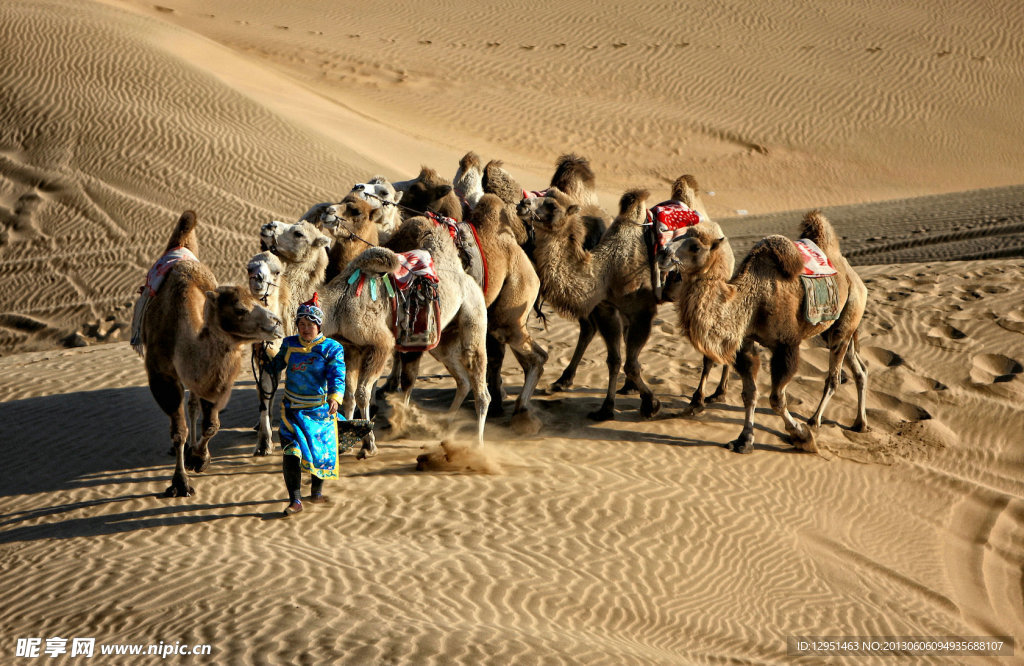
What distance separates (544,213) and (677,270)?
52.9 inches

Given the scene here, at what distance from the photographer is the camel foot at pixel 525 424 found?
916cm

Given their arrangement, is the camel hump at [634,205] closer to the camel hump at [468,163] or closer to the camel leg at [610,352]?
the camel leg at [610,352]

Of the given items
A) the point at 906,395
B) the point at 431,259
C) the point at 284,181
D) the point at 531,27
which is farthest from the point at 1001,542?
the point at 531,27

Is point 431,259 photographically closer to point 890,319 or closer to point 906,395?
point 906,395

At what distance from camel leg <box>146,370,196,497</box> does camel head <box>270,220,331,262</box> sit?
127cm

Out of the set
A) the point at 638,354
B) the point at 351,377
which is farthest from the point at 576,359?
the point at 351,377

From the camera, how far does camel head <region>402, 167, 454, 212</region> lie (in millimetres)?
10367

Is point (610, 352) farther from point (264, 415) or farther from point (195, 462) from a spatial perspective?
point (195, 462)

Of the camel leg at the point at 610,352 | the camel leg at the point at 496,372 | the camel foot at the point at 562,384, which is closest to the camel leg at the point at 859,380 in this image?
the camel leg at the point at 610,352

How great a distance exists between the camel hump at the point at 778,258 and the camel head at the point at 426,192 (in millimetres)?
3147

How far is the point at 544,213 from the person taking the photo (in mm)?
9406

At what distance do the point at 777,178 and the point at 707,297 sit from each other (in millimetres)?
20182

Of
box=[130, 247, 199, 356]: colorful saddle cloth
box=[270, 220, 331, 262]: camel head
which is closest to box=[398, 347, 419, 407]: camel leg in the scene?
box=[270, 220, 331, 262]: camel head

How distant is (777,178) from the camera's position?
90.6 feet
